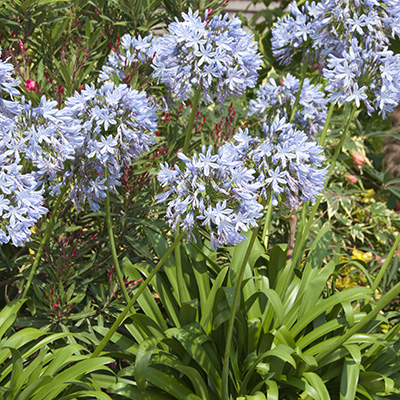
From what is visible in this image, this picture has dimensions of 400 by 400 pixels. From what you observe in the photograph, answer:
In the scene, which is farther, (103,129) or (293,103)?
(293,103)

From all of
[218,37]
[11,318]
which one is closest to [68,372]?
[11,318]

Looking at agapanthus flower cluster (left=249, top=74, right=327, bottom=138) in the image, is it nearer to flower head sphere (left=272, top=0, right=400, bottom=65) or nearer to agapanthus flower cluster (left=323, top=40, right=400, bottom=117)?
flower head sphere (left=272, top=0, right=400, bottom=65)

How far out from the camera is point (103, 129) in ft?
6.57

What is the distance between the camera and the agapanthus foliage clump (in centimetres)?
208

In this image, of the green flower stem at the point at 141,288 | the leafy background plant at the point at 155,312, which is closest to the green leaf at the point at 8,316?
the leafy background plant at the point at 155,312

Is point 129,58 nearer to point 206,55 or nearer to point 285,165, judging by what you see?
point 206,55

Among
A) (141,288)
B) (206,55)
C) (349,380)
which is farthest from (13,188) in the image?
(349,380)

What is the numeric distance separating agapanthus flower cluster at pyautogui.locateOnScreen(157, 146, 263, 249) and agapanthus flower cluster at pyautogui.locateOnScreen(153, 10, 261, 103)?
1.21 ft

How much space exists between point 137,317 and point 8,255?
1.04 m

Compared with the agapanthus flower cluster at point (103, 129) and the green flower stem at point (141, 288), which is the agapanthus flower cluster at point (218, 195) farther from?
the agapanthus flower cluster at point (103, 129)

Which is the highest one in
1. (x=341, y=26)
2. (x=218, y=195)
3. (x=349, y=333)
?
(x=341, y=26)

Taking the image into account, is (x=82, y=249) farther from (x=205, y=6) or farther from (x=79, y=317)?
(x=205, y=6)

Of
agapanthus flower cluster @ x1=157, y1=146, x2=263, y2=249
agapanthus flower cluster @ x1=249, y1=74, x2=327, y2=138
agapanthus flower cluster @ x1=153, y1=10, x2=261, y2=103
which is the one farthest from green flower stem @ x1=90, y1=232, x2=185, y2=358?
agapanthus flower cluster @ x1=249, y1=74, x2=327, y2=138

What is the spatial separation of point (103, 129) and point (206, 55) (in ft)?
1.54
